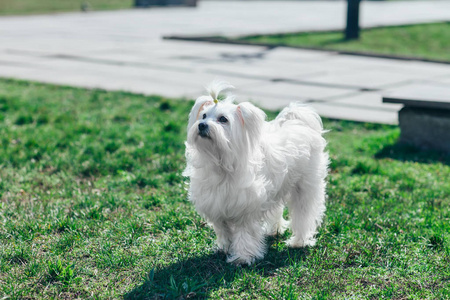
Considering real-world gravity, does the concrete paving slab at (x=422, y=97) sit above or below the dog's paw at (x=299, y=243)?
above

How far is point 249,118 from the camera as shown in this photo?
388 cm

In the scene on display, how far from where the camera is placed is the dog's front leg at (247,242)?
13.6ft

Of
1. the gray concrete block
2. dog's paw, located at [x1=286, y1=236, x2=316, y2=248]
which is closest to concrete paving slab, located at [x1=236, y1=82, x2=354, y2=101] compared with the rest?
the gray concrete block

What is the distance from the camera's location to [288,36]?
17.5 metres

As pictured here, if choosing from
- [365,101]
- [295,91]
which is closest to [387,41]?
[295,91]

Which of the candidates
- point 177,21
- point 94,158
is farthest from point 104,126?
point 177,21

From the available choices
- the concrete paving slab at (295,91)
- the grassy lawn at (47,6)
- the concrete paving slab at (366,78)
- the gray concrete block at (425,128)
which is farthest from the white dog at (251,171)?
the grassy lawn at (47,6)

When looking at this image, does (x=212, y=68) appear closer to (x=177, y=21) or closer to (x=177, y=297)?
(x=177, y=297)

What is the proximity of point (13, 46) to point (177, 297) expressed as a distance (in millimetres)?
13532

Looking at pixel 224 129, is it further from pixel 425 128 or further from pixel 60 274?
pixel 425 128

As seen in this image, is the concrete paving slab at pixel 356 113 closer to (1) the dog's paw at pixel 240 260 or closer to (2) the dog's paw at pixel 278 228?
(2) the dog's paw at pixel 278 228

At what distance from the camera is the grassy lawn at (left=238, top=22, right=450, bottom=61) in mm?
15070

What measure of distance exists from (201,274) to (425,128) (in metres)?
3.88

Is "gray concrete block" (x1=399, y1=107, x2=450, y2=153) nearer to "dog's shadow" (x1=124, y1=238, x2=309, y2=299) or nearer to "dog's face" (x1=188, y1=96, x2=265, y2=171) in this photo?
"dog's shadow" (x1=124, y1=238, x2=309, y2=299)
